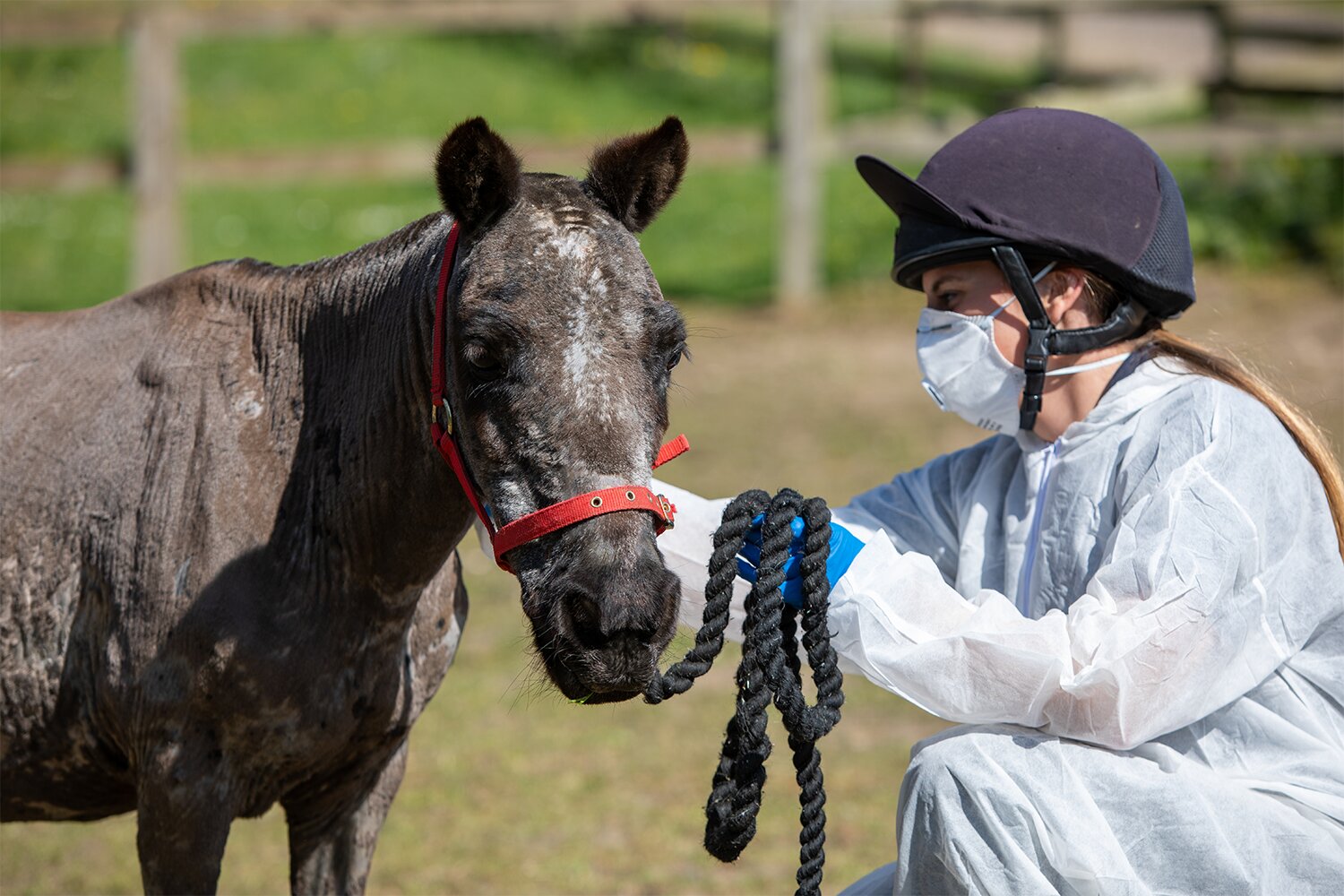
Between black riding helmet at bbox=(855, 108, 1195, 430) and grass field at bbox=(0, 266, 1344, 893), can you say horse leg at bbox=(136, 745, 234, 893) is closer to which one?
grass field at bbox=(0, 266, 1344, 893)

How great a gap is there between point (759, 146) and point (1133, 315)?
8.13 metres

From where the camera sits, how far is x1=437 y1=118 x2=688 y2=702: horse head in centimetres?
220

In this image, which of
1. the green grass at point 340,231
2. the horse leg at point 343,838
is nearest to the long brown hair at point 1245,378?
the horse leg at point 343,838

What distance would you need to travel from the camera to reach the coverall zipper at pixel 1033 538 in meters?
2.81

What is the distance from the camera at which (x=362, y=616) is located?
2.72 metres

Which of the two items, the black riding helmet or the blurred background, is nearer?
the black riding helmet

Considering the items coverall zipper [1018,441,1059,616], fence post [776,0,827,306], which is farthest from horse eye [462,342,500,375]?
fence post [776,0,827,306]

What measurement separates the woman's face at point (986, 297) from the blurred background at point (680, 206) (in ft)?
1.64

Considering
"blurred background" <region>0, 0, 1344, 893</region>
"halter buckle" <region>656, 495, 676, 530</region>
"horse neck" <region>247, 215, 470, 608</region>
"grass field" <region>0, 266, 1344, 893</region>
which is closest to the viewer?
"halter buckle" <region>656, 495, 676, 530</region>

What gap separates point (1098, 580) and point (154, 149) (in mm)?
8781

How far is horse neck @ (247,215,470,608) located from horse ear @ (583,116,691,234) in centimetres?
34

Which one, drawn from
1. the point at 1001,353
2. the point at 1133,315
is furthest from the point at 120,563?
the point at 1133,315

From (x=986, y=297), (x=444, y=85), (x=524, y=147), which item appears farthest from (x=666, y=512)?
(x=444, y=85)

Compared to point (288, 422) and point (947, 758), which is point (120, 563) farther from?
point (947, 758)
